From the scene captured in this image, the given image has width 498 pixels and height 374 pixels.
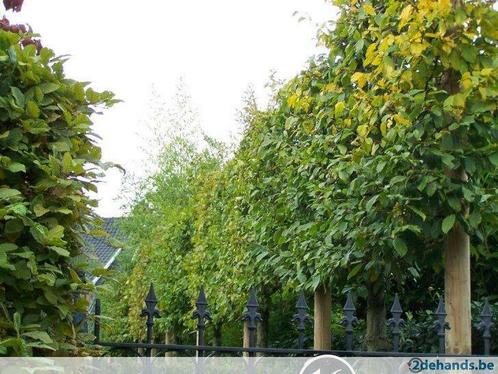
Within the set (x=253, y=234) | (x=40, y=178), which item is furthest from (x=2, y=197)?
(x=253, y=234)

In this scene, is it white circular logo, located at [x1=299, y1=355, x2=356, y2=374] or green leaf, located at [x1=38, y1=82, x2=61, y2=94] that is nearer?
green leaf, located at [x1=38, y1=82, x2=61, y2=94]

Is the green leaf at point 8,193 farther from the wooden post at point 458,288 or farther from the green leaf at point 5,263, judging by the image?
the wooden post at point 458,288

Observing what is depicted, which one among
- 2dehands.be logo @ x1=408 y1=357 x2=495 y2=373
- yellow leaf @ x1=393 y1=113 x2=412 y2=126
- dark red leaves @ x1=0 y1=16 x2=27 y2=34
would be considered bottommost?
2dehands.be logo @ x1=408 y1=357 x2=495 y2=373

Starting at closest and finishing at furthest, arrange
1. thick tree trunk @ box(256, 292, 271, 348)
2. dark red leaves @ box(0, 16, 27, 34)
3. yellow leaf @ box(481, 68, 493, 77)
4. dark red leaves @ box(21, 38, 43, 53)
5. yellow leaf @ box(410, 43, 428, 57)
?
dark red leaves @ box(0, 16, 27, 34) → dark red leaves @ box(21, 38, 43, 53) → yellow leaf @ box(481, 68, 493, 77) → yellow leaf @ box(410, 43, 428, 57) → thick tree trunk @ box(256, 292, 271, 348)

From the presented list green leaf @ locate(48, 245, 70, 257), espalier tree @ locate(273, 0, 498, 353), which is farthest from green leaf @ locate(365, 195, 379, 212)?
green leaf @ locate(48, 245, 70, 257)

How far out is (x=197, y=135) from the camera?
2939 centimetres

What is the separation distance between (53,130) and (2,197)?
0.42 meters

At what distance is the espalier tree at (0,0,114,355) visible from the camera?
2912mm

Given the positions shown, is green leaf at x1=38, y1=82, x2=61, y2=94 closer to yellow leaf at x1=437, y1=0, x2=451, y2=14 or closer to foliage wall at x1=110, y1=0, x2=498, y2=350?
foliage wall at x1=110, y1=0, x2=498, y2=350

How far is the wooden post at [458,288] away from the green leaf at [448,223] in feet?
0.96

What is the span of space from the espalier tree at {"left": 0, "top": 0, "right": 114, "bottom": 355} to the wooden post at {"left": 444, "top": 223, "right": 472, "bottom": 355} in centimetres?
259

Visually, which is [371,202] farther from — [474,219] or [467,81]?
[467,81]

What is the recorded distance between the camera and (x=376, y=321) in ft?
23.4

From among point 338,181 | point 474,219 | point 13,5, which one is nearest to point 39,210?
point 13,5
